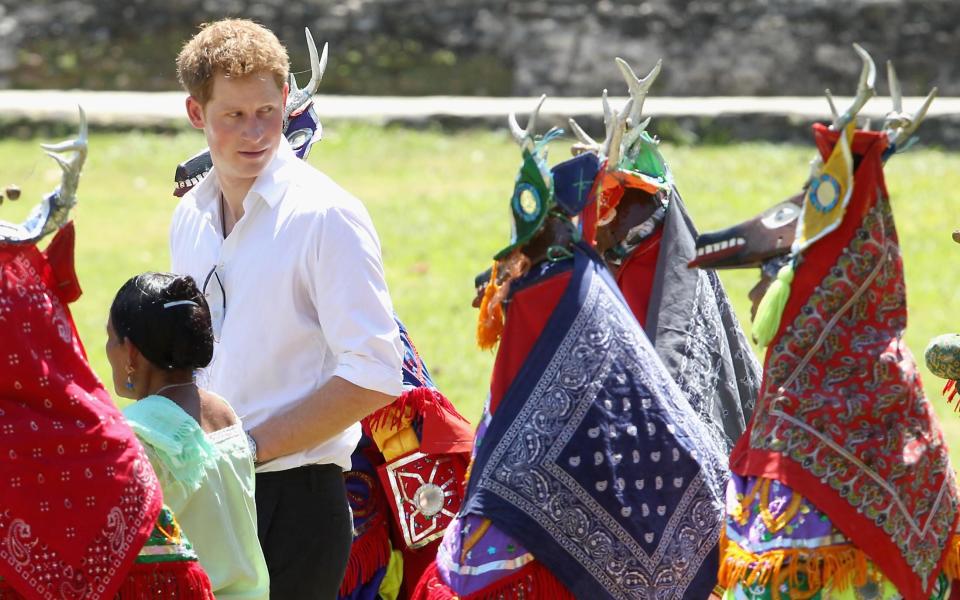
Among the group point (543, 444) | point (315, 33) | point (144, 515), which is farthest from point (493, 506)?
point (315, 33)

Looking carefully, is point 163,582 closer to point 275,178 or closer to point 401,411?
point 275,178

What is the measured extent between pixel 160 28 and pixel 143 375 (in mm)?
15586

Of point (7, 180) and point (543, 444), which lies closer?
point (543, 444)

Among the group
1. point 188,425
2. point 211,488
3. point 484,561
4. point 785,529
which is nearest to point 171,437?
point 188,425

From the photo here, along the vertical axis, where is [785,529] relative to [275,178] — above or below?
below

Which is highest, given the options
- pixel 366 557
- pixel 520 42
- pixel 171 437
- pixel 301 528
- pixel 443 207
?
pixel 171 437

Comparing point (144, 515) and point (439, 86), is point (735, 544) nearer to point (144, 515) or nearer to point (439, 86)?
point (144, 515)

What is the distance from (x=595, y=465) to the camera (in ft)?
11.7

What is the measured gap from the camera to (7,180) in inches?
492

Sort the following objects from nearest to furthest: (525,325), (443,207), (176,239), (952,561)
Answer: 1. (952,561)
2. (525,325)
3. (176,239)
4. (443,207)

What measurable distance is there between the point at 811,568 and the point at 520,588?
0.64 m

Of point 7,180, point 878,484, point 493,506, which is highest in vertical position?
point 878,484

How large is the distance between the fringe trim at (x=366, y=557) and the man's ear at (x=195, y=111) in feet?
4.30

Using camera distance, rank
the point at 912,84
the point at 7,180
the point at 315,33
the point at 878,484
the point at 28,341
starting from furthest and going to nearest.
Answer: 1. the point at 315,33
2. the point at 912,84
3. the point at 7,180
4. the point at 878,484
5. the point at 28,341
